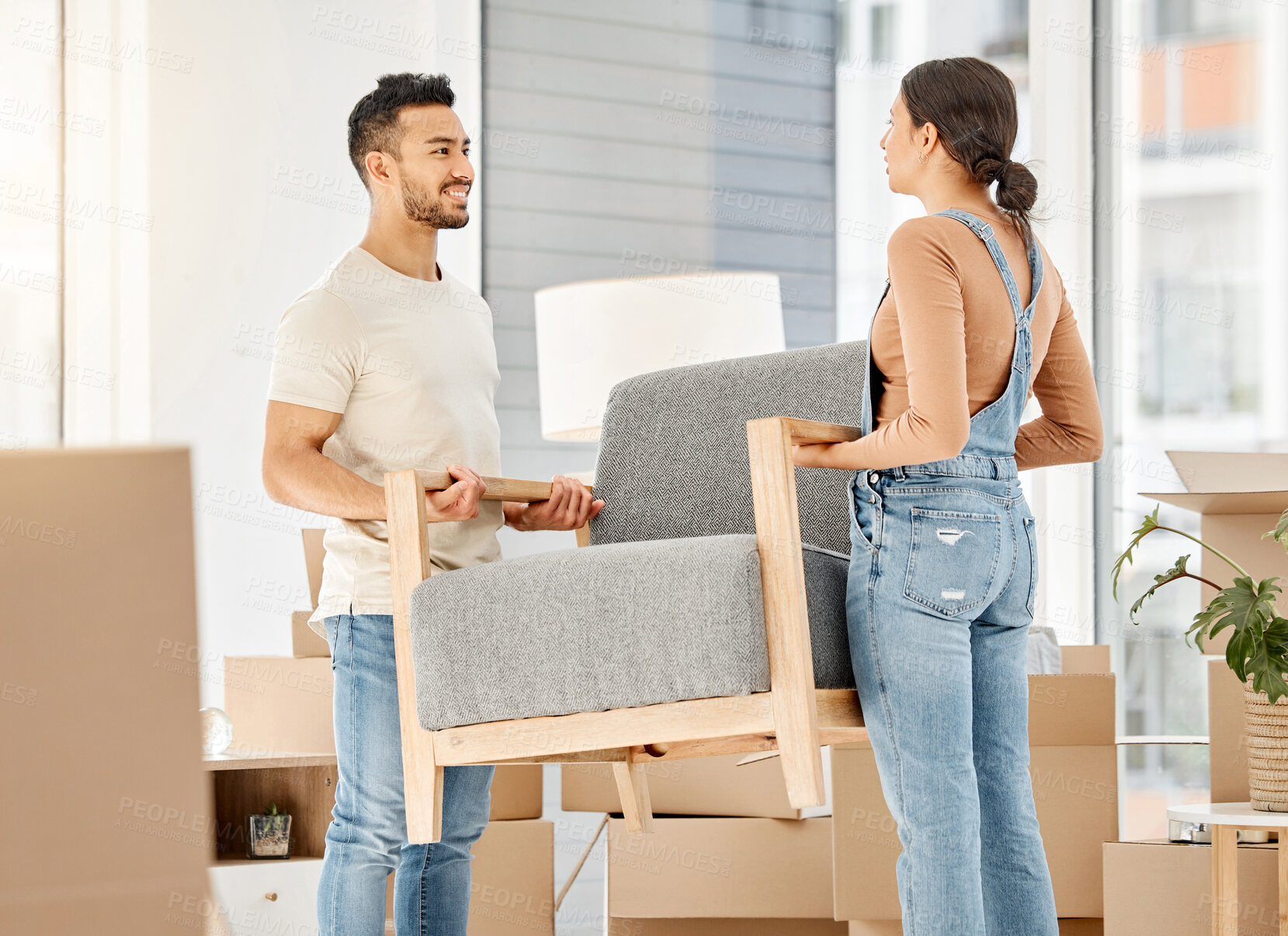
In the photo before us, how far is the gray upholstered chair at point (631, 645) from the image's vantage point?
4.63ft

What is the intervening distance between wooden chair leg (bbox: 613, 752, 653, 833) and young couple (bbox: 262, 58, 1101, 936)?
250mm

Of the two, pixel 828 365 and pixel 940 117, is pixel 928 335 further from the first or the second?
pixel 828 365

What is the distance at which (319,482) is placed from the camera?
5.35 feet

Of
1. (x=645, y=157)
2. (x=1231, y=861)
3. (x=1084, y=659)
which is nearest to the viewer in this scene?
(x=1231, y=861)

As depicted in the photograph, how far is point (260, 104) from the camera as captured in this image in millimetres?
2994

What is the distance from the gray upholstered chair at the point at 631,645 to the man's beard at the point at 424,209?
0.42 metres

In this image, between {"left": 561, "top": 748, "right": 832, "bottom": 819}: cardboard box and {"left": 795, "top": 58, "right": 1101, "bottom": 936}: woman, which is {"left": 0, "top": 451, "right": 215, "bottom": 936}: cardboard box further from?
{"left": 561, "top": 748, "right": 832, "bottom": 819}: cardboard box

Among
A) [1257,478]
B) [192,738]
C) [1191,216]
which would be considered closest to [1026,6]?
[1191,216]

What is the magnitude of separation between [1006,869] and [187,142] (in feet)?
7.85

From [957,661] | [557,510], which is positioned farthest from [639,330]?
[957,661]

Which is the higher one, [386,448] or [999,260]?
[999,260]

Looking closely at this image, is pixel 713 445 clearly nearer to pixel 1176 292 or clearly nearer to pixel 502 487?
pixel 502 487

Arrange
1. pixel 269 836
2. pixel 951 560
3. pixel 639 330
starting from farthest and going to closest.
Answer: pixel 639 330 < pixel 269 836 < pixel 951 560

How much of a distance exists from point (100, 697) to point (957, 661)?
3.25 feet
